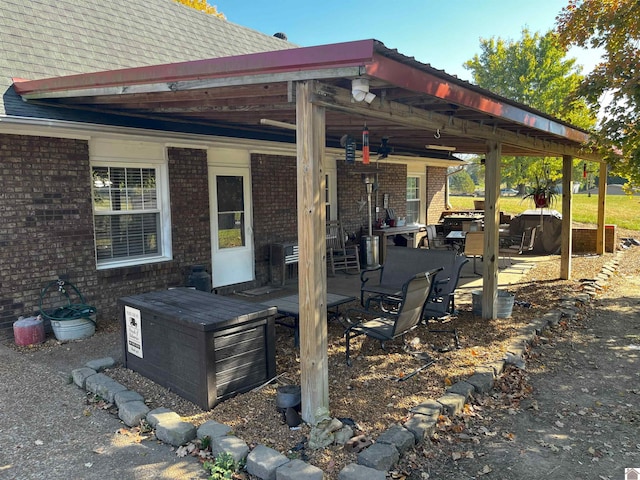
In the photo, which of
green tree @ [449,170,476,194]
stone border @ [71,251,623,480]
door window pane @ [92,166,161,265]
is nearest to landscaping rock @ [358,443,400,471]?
stone border @ [71,251,623,480]

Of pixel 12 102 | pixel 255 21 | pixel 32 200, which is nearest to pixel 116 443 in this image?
pixel 32 200

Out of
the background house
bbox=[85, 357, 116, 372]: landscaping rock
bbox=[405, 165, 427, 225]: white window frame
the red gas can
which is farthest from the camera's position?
bbox=[405, 165, 427, 225]: white window frame

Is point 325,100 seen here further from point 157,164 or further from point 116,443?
point 157,164

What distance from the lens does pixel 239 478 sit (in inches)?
124

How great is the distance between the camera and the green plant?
10.2ft

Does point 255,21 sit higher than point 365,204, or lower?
higher

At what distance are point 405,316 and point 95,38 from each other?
6.79 meters

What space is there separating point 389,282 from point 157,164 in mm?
4034

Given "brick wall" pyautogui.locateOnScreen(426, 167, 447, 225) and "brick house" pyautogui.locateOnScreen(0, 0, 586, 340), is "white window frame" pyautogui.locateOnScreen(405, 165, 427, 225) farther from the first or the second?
"brick house" pyautogui.locateOnScreen(0, 0, 586, 340)

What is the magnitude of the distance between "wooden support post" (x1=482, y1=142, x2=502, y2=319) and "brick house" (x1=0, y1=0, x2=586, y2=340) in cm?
39

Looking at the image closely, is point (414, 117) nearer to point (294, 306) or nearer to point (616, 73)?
point (294, 306)

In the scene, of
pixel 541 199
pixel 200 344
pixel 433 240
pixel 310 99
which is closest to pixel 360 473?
pixel 200 344

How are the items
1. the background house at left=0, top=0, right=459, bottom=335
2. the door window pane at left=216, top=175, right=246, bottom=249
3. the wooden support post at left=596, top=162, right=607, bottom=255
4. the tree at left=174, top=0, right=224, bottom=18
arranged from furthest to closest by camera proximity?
the tree at left=174, top=0, right=224, bottom=18
the wooden support post at left=596, top=162, right=607, bottom=255
the door window pane at left=216, top=175, right=246, bottom=249
the background house at left=0, top=0, right=459, bottom=335

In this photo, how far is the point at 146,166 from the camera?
718cm
